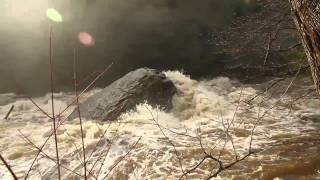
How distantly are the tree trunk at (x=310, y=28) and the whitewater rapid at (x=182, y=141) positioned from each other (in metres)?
2.12

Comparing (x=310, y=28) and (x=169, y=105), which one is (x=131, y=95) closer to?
(x=169, y=105)

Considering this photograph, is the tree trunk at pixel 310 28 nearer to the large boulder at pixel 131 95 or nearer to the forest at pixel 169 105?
the forest at pixel 169 105

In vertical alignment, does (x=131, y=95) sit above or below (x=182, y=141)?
above

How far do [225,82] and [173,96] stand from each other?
441cm

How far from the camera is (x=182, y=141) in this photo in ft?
29.9

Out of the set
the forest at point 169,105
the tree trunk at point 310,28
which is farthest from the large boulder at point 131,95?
the tree trunk at point 310,28

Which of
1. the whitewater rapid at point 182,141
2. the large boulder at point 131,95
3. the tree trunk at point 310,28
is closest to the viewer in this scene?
the tree trunk at point 310,28

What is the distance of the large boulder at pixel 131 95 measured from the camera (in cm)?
1182

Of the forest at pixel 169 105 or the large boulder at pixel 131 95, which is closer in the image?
the forest at pixel 169 105

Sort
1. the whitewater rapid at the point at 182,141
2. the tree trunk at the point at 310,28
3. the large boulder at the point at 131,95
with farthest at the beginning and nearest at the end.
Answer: the large boulder at the point at 131,95 < the whitewater rapid at the point at 182,141 < the tree trunk at the point at 310,28

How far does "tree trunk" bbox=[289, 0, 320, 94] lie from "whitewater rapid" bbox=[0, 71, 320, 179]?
2124 millimetres

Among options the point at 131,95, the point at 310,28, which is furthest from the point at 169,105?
the point at 310,28

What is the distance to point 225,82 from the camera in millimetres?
16922

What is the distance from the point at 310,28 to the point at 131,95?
32.6ft
